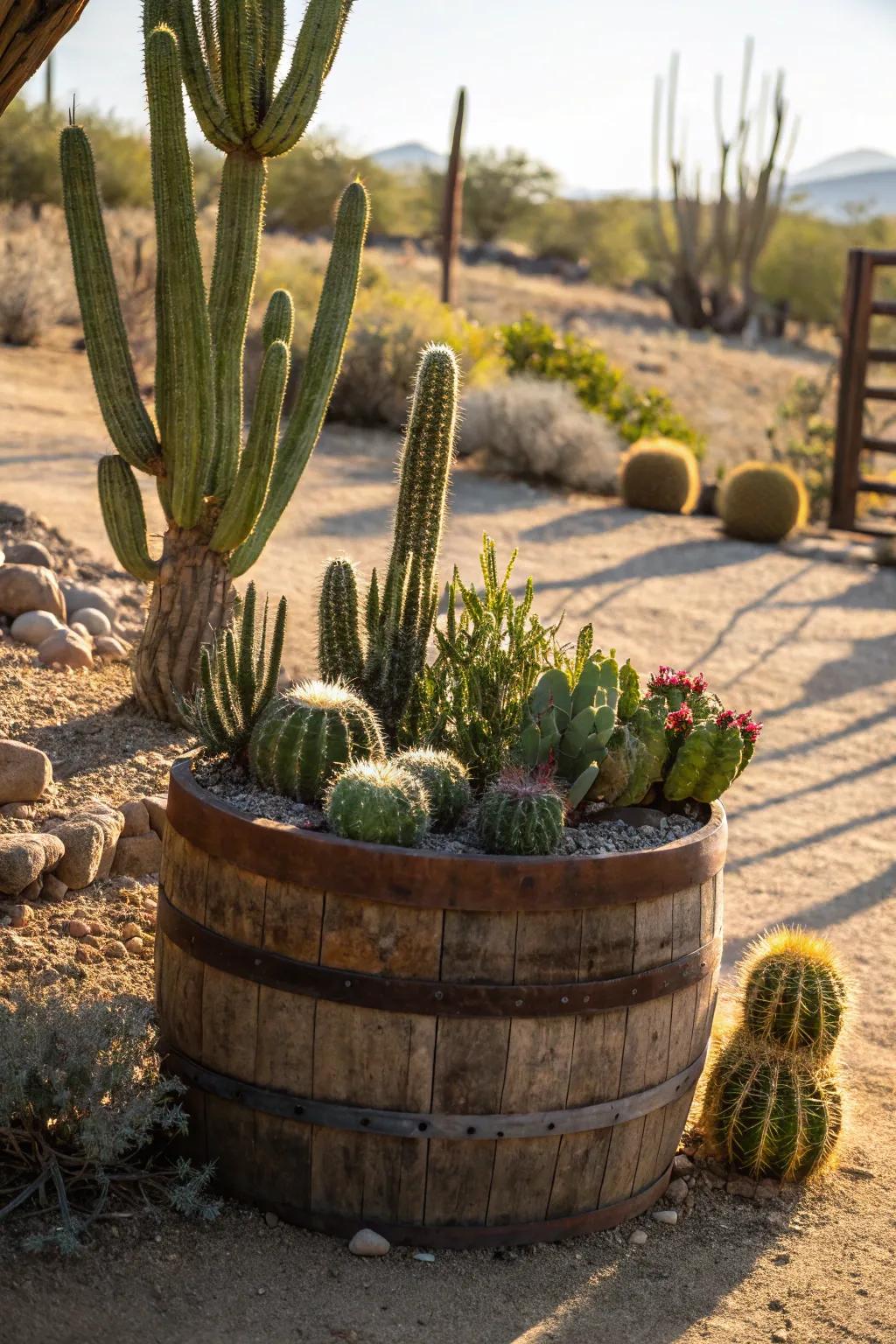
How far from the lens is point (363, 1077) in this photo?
2729 mm

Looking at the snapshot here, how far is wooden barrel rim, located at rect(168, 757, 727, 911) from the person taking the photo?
2.66 m

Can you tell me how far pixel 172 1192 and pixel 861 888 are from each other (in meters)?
3.37

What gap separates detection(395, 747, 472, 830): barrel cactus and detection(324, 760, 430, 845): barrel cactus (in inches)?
4.9

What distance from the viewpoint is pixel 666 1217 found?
3.17 m

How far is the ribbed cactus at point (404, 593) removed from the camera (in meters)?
3.62

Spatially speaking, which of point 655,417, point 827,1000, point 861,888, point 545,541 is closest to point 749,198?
point 655,417

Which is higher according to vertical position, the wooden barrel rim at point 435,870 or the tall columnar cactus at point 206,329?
the tall columnar cactus at point 206,329

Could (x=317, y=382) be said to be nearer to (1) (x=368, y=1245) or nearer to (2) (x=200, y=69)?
(2) (x=200, y=69)

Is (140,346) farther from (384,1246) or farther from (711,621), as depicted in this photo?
(384,1246)

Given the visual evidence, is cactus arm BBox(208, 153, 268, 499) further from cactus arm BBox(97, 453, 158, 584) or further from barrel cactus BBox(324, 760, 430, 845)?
barrel cactus BBox(324, 760, 430, 845)

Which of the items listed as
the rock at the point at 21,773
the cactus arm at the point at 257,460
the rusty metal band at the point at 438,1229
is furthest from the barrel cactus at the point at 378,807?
the cactus arm at the point at 257,460

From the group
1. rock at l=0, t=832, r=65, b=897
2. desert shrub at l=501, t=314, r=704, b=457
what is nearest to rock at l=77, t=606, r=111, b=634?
rock at l=0, t=832, r=65, b=897

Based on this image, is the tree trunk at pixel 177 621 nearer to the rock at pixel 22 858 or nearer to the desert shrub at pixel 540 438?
the rock at pixel 22 858

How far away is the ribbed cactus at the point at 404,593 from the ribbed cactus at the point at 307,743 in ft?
1.42
